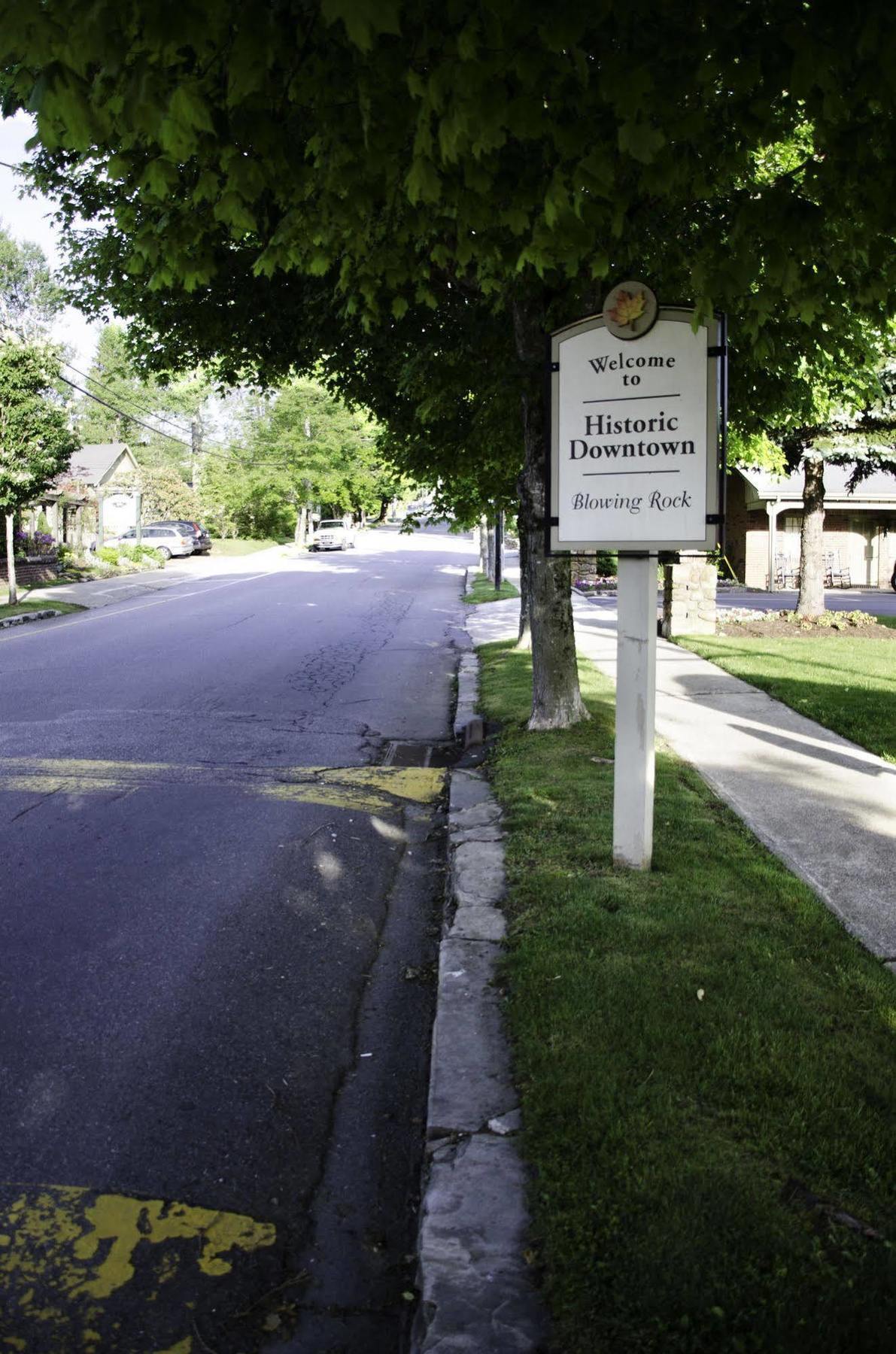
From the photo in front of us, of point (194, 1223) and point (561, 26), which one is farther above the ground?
point (561, 26)

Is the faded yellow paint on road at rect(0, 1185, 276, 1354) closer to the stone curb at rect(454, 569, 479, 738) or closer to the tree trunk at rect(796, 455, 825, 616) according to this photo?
the stone curb at rect(454, 569, 479, 738)

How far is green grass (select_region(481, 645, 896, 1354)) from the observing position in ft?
8.52

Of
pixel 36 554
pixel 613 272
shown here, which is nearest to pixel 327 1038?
pixel 613 272

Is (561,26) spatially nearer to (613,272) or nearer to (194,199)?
(194,199)

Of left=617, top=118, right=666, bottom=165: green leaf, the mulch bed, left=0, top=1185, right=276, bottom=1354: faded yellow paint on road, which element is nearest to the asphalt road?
left=0, top=1185, right=276, bottom=1354: faded yellow paint on road

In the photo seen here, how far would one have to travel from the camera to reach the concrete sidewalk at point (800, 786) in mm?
5578

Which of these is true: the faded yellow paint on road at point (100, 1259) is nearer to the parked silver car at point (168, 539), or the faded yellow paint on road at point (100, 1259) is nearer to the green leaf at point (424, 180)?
the green leaf at point (424, 180)

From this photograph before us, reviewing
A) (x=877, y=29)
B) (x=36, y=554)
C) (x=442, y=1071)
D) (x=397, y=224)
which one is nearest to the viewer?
(x=877, y=29)

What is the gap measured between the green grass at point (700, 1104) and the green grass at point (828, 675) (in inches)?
169

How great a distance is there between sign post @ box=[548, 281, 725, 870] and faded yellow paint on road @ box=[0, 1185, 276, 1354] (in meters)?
3.11

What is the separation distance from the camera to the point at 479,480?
1235cm

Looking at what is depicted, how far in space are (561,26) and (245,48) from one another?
92 centimetres

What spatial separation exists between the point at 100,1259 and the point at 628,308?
4.59 m

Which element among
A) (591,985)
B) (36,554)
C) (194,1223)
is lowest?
(194,1223)
